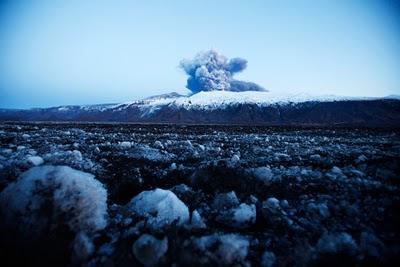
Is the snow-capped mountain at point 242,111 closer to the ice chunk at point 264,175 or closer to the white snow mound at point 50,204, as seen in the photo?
the ice chunk at point 264,175

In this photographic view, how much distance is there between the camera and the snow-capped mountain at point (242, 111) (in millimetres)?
72350

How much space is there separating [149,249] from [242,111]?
291ft

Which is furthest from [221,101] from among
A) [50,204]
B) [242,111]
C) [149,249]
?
[149,249]

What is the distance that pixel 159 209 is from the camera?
307cm

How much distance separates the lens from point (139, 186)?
4301 millimetres

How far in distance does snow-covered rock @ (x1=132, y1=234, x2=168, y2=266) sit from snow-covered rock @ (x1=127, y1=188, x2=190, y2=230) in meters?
0.35

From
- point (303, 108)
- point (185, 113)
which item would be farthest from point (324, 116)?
Answer: point (185, 113)

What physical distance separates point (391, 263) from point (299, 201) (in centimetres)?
126

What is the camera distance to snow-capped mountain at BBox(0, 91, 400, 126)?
237 feet

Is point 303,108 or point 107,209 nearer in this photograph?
point 107,209

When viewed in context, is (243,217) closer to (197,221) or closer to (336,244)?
(197,221)

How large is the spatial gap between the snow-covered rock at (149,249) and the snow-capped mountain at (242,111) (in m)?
69.2

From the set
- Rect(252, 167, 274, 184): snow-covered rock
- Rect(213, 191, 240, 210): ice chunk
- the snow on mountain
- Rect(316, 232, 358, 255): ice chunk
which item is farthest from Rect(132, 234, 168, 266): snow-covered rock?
the snow on mountain

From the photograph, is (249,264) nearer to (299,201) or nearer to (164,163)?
(299,201)
